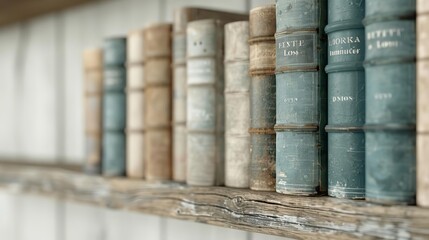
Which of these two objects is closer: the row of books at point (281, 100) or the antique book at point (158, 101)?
the row of books at point (281, 100)

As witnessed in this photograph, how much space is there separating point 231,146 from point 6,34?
3.93 feet

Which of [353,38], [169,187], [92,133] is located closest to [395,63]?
[353,38]

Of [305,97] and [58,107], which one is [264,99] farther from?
[58,107]

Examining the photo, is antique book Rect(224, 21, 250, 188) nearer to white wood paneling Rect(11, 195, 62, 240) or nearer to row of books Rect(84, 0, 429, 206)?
row of books Rect(84, 0, 429, 206)

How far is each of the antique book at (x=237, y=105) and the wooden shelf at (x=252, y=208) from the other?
4 centimetres

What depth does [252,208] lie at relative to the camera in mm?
844

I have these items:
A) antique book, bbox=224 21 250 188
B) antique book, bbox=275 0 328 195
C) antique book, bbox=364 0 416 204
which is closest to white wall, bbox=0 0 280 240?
antique book, bbox=224 21 250 188

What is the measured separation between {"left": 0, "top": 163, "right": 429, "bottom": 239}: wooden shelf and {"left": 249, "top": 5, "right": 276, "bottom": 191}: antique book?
3cm

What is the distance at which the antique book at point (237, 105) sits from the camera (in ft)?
3.00

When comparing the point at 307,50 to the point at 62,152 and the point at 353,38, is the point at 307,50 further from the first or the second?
the point at 62,152

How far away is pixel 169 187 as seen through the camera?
1000 millimetres

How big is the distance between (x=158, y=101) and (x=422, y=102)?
1.64 feet

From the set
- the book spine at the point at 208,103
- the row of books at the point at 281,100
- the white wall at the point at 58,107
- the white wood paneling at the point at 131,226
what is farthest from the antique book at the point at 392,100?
the white wood paneling at the point at 131,226

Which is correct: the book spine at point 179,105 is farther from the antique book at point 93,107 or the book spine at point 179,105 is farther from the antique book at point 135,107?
the antique book at point 93,107
